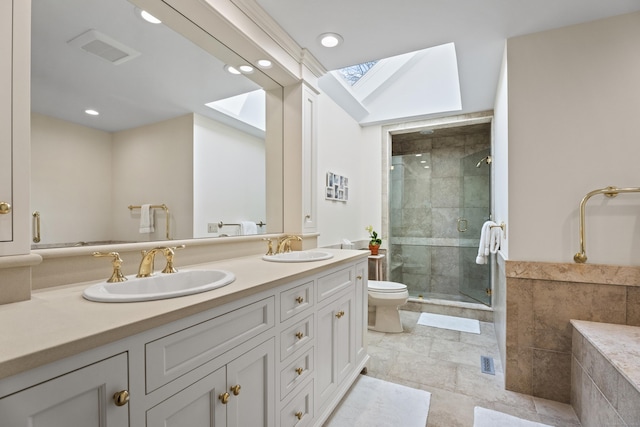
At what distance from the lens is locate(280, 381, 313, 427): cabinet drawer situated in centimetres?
135

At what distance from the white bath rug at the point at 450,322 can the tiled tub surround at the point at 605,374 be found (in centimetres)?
125

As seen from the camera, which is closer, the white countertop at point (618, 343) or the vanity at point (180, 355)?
the vanity at point (180, 355)

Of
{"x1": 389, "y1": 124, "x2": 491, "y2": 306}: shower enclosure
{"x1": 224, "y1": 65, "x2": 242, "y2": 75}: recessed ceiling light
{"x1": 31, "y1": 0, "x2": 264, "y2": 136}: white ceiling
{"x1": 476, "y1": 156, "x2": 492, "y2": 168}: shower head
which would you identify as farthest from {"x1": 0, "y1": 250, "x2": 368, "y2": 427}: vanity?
{"x1": 476, "y1": 156, "x2": 492, "y2": 168}: shower head

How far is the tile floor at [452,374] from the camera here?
1.80 m

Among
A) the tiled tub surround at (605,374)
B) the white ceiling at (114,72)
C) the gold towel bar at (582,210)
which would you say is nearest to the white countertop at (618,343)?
the tiled tub surround at (605,374)

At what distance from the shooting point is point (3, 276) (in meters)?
0.91

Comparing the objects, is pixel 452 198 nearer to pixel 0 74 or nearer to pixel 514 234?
pixel 514 234

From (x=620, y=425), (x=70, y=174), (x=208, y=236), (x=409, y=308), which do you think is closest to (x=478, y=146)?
(x=409, y=308)

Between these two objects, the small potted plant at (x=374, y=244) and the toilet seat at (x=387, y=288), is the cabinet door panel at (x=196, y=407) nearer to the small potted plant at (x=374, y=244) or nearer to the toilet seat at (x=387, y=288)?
the toilet seat at (x=387, y=288)

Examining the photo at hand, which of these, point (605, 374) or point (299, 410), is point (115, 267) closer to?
point (299, 410)

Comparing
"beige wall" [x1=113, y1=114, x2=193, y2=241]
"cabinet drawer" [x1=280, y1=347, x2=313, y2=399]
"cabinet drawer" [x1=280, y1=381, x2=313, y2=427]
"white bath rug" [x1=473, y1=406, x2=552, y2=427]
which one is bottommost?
"white bath rug" [x1=473, y1=406, x2=552, y2=427]

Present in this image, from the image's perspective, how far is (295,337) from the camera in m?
1.42

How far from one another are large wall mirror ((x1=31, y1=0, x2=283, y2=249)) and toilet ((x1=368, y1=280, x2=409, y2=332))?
147cm

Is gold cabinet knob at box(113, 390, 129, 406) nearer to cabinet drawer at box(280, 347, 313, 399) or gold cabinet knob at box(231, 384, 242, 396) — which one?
gold cabinet knob at box(231, 384, 242, 396)
